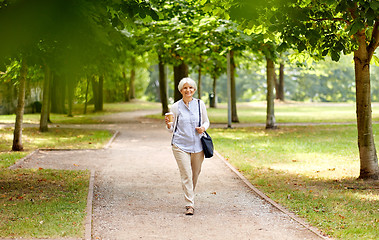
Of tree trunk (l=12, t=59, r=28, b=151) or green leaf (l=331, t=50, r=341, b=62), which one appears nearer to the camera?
green leaf (l=331, t=50, r=341, b=62)

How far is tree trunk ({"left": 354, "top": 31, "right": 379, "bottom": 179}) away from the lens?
9.76m

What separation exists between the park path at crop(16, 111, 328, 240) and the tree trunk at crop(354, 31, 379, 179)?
95.4 inches

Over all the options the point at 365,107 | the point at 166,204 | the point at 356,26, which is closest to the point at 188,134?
the point at 166,204

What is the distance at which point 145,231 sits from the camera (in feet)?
21.3

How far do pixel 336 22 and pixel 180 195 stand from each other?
16.9 ft

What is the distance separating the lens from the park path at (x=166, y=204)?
6484mm

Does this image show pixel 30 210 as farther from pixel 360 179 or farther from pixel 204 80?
pixel 204 80

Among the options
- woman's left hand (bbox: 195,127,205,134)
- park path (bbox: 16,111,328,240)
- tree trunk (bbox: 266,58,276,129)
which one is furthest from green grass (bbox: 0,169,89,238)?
tree trunk (bbox: 266,58,276,129)

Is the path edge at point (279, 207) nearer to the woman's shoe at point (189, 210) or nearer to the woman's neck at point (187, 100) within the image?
the woman's shoe at point (189, 210)

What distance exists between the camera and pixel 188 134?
7.56 m

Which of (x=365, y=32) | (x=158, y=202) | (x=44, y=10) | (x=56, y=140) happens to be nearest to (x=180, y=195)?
(x=158, y=202)

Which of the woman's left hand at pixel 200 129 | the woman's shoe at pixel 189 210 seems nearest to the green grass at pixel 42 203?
the woman's shoe at pixel 189 210

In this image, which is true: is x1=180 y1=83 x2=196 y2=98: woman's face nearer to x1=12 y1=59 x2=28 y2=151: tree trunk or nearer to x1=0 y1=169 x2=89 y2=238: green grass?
x1=0 y1=169 x2=89 y2=238: green grass

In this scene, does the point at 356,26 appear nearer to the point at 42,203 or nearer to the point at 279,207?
the point at 279,207
